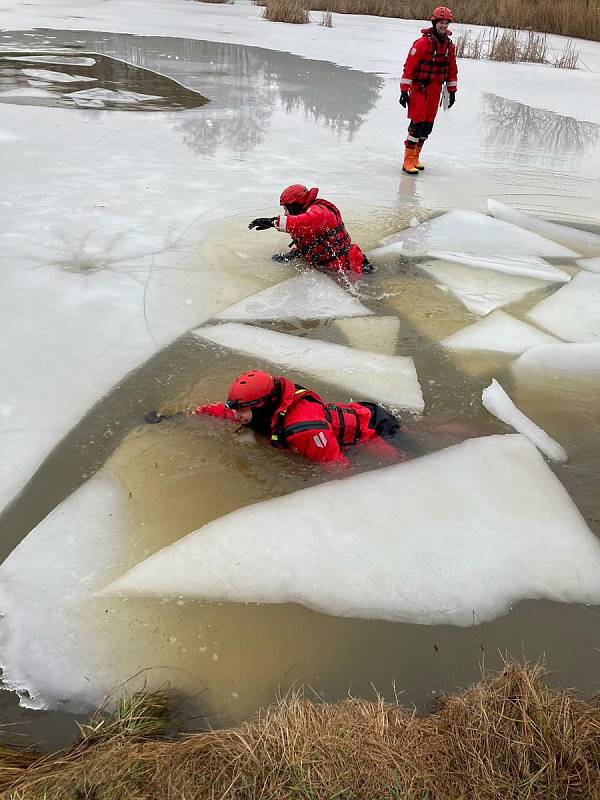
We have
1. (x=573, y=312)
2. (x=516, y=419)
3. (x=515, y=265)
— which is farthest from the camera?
(x=515, y=265)

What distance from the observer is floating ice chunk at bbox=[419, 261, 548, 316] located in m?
3.74

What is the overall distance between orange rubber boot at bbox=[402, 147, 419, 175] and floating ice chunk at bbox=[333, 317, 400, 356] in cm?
278

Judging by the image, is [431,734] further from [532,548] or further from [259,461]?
[259,461]

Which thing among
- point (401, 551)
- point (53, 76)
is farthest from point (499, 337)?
point (53, 76)

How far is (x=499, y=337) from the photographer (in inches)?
132

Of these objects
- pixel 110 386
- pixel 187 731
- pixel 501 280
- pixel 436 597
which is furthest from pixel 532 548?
pixel 501 280

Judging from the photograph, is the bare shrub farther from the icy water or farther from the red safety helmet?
the red safety helmet

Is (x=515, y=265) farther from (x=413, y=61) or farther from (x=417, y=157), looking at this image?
(x=413, y=61)

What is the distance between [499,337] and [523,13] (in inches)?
554

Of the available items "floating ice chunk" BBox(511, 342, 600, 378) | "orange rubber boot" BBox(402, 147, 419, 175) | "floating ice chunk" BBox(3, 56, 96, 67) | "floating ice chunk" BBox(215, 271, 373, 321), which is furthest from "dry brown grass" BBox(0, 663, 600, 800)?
A: "floating ice chunk" BBox(3, 56, 96, 67)

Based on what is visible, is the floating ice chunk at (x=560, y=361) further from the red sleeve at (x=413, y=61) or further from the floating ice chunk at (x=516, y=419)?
the red sleeve at (x=413, y=61)

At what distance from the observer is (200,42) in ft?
38.8

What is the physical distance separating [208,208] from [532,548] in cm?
347

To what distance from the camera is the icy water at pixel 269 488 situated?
5.56 ft
